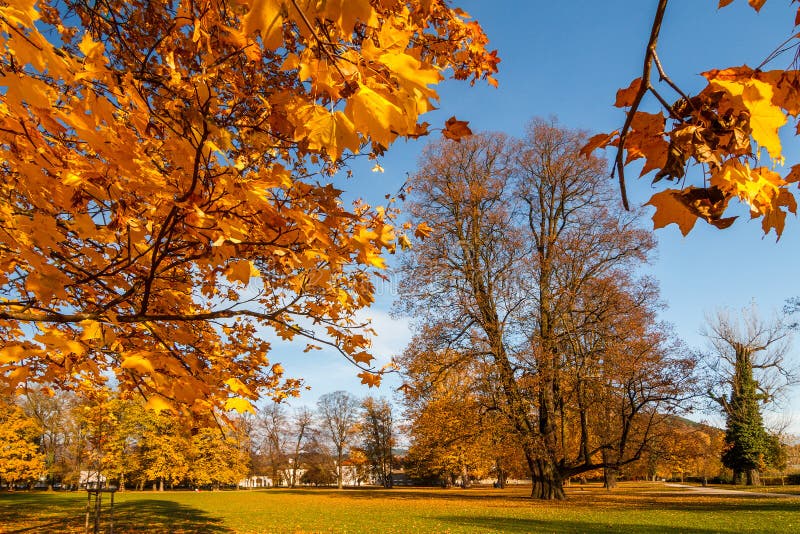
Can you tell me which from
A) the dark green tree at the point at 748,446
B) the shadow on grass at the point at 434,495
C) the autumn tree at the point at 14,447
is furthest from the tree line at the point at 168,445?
the dark green tree at the point at 748,446

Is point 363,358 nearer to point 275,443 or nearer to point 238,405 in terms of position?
point 238,405

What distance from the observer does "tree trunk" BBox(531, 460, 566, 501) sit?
18031mm

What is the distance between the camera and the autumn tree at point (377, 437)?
59062 mm

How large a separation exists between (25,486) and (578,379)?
6031cm

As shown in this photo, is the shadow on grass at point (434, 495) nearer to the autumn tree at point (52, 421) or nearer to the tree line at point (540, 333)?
the tree line at point (540, 333)

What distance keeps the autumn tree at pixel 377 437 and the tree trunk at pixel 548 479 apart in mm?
41839

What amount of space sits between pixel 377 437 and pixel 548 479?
155ft

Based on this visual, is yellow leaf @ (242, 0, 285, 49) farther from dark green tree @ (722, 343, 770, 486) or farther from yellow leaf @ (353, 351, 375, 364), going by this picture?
dark green tree @ (722, 343, 770, 486)

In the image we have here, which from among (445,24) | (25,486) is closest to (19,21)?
(445,24)

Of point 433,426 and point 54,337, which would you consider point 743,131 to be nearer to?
point 54,337

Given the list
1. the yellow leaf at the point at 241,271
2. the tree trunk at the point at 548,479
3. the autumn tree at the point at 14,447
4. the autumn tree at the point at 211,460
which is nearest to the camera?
the yellow leaf at the point at 241,271

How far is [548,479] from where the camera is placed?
59.4 ft

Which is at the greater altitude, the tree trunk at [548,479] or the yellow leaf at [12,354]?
the yellow leaf at [12,354]

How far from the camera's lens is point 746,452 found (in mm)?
39781
